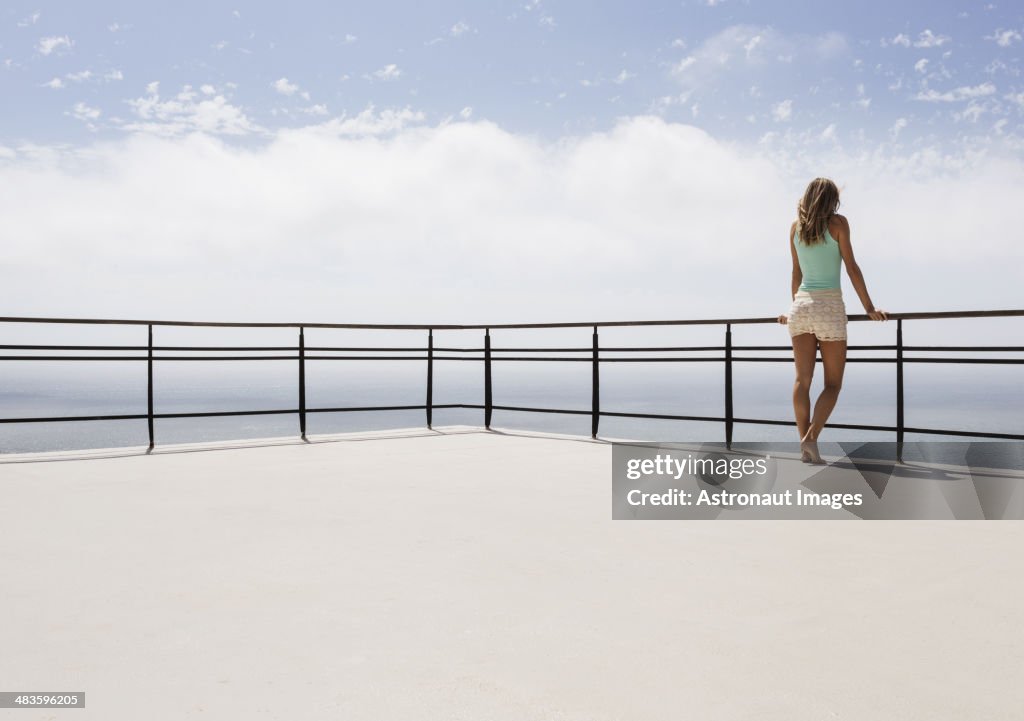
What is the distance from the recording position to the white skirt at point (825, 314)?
410 cm

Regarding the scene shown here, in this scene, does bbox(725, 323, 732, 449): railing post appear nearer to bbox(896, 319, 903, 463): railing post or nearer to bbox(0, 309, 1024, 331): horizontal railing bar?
bbox(0, 309, 1024, 331): horizontal railing bar

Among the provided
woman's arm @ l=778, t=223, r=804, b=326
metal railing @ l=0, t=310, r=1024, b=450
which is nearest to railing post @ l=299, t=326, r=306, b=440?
metal railing @ l=0, t=310, r=1024, b=450

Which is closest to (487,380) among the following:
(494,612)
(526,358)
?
(526,358)

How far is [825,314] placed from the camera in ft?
13.4

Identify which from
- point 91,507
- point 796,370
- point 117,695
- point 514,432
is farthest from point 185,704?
point 514,432

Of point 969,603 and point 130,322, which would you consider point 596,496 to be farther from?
point 130,322

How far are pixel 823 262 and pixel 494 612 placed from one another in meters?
2.94

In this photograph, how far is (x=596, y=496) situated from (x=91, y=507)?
6.77 ft

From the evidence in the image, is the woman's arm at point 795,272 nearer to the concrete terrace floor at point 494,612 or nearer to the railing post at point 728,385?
the railing post at point 728,385

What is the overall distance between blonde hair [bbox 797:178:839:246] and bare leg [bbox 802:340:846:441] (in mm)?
539

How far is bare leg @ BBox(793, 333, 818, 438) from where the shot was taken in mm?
4215

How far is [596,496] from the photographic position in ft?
11.4

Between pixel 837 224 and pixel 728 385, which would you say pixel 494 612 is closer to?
pixel 837 224

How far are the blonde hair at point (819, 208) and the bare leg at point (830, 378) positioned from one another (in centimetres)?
54
